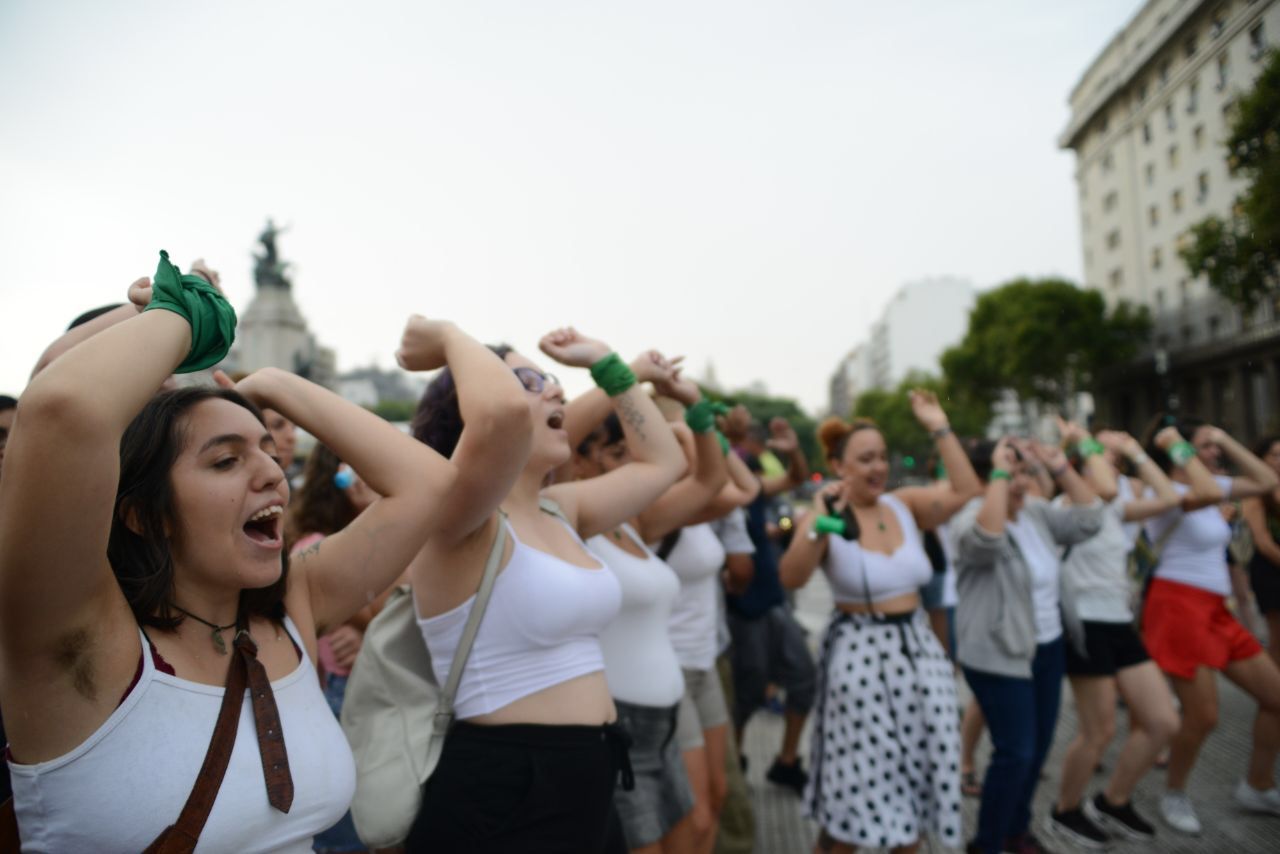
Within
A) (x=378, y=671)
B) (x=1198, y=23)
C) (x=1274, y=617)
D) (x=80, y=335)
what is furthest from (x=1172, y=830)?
(x=1198, y=23)

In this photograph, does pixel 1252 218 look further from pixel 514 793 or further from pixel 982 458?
pixel 514 793

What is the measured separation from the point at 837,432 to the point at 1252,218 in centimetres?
1490

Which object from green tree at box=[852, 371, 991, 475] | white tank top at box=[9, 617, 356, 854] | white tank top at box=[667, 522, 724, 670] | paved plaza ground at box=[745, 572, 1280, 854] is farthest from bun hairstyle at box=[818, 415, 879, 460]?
green tree at box=[852, 371, 991, 475]

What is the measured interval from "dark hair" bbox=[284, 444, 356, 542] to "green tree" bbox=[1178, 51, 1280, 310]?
568 inches

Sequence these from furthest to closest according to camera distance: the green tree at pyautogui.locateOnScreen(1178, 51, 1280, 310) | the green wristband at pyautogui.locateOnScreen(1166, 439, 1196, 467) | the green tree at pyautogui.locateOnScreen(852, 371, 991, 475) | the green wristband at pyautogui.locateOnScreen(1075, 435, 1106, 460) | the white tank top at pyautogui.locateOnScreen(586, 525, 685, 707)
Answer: the green tree at pyautogui.locateOnScreen(852, 371, 991, 475), the green tree at pyautogui.locateOnScreen(1178, 51, 1280, 310), the green wristband at pyautogui.locateOnScreen(1166, 439, 1196, 467), the green wristband at pyautogui.locateOnScreen(1075, 435, 1106, 460), the white tank top at pyautogui.locateOnScreen(586, 525, 685, 707)

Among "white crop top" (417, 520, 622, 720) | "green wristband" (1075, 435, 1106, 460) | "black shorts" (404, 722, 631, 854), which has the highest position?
"green wristband" (1075, 435, 1106, 460)

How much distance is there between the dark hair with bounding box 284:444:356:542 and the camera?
3787mm

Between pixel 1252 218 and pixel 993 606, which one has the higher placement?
pixel 1252 218

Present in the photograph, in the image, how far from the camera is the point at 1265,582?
6051mm

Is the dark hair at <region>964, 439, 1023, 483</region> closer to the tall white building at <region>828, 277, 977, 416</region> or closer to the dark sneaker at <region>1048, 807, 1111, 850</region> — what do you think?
the dark sneaker at <region>1048, 807, 1111, 850</region>

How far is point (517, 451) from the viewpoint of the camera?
7.28 feet

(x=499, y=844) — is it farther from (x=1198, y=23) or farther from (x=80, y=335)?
(x=1198, y=23)

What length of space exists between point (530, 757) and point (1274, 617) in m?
5.98

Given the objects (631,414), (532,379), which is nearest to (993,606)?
(631,414)
